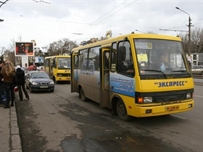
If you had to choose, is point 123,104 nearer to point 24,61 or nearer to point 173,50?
point 173,50

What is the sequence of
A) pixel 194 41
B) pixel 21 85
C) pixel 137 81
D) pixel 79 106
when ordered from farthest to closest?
pixel 194 41 < pixel 21 85 < pixel 79 106 < pixel 137 81

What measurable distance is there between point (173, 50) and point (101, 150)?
12.3 ft

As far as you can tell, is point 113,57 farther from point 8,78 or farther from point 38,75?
point 38,75

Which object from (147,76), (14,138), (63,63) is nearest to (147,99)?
(147,76)

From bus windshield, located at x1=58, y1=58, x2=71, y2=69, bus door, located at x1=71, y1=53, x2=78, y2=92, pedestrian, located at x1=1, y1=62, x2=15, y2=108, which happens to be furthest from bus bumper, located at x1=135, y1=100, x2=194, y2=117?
bus windshield, located at x1=58, y1=58, x2=71, y2=69

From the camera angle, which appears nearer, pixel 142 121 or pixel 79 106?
pixel 142 121

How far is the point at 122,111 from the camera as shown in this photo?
24.4 ft

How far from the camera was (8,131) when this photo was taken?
604cm

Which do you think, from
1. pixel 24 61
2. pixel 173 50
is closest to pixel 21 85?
pixel 173 50

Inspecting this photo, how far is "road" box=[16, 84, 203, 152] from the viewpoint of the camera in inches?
203

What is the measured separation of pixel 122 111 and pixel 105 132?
1.38 m

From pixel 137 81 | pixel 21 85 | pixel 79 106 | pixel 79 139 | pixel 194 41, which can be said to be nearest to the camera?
pixel 79 139

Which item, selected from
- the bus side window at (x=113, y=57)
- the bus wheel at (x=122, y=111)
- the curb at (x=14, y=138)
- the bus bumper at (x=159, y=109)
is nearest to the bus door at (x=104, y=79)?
the bus side window at (x=113, y=57)

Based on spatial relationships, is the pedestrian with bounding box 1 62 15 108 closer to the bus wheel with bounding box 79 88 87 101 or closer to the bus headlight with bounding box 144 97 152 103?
the bus wheel with bounding box 79 88 87 101
